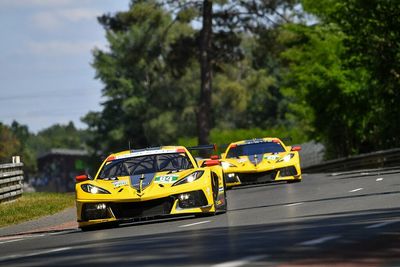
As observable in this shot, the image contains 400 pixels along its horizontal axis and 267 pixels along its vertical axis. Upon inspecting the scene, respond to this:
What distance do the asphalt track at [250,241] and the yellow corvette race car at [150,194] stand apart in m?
0.24

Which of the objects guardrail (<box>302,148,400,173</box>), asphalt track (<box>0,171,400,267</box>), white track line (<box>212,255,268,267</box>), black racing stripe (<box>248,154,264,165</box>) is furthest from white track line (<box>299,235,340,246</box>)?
guardrail (<box>302,148,400,173</box>)

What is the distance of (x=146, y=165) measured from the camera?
1917cm

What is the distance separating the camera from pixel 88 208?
58.6 feet

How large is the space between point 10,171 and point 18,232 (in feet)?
41.3

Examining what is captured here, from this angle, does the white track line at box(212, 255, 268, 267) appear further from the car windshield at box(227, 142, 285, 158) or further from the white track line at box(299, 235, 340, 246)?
the car windshield at box(227, 142, 285, 158)

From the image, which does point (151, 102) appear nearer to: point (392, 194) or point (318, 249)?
point (392, 194)

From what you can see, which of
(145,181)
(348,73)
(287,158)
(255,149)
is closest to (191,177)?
(145,181)

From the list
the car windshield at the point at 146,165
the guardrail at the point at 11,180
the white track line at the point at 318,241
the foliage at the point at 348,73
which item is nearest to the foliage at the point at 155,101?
the foliage at the point at 348,73

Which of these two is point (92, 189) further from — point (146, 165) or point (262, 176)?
point (262, 176)

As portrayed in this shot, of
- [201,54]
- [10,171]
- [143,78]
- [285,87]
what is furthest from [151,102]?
[10,171]

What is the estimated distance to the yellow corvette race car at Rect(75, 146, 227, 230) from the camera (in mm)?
17562

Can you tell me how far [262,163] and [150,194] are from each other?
13.7 metres

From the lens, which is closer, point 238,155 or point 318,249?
point 318,249

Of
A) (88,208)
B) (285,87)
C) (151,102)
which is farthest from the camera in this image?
(151,102)
